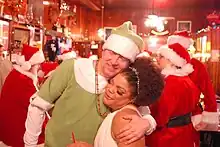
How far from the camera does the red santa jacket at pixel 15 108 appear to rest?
370cm

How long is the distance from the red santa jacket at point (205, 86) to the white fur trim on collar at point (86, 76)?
2015 millimetres

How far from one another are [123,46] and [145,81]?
31cm

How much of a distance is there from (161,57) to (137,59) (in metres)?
1.92

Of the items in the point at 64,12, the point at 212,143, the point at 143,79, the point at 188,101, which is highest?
the point at 64,12

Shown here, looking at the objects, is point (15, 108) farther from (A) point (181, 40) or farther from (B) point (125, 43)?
(B) point (125, 43)

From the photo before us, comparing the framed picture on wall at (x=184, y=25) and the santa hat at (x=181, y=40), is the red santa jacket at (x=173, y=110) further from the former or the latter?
the framed picture on wall at (x=184, y=25)

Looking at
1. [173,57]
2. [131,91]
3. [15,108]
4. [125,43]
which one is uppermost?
[125,43]

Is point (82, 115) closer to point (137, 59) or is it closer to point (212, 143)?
point (137, 59)

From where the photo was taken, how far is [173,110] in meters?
3.06

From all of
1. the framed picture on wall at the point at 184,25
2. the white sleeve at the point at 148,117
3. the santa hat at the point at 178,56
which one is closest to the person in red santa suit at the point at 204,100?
the santa hat at the point at 178,56

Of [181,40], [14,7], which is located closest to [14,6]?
[14,7]

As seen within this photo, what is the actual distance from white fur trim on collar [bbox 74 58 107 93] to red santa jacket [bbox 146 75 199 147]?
3.92ft

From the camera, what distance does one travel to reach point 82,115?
1.88 metres

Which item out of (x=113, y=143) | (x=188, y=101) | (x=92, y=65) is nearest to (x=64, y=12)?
(x=188, y=101)
